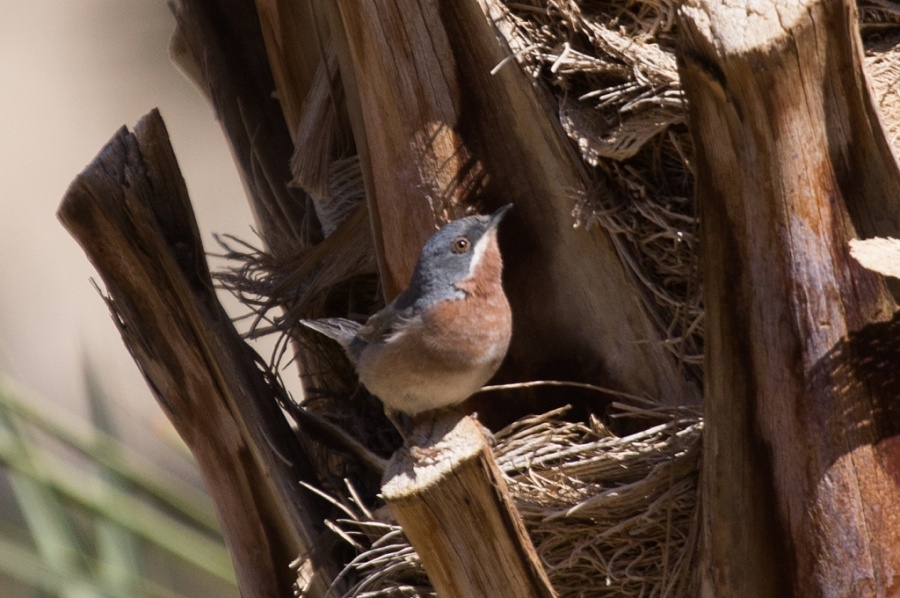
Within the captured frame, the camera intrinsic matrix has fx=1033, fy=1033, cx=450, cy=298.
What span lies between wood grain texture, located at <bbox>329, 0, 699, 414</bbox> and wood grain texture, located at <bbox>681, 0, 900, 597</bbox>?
0.67m

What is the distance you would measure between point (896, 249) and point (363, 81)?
65.7 inches

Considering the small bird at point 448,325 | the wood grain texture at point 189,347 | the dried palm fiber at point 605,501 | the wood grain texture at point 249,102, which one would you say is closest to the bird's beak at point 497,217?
the small bird at point 448,325

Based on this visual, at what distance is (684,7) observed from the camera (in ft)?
7.55

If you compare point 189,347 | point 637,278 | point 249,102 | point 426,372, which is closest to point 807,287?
point 637,278

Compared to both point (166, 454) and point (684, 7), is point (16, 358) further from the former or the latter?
point (684, 7)

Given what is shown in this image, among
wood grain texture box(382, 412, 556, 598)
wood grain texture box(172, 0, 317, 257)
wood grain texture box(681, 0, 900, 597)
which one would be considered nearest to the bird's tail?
wood grain texture box(172, 0, 317, 257)

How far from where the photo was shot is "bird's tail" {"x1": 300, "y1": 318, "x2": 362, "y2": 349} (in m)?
3.54

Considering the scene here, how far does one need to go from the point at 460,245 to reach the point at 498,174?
11.9 inches

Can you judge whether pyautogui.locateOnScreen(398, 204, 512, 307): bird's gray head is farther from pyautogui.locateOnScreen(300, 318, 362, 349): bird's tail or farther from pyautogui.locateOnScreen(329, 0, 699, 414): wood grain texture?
pyautogui.locateOnScreen(300, 318, 362, 349): bird's tail

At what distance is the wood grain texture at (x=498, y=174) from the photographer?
307 cm

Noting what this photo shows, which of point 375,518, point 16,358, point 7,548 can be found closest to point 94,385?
point 7,548

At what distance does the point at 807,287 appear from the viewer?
2328 mm

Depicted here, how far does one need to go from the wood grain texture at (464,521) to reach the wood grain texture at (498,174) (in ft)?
2.52

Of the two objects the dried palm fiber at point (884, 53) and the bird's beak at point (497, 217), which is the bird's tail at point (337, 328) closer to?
the bird's beak at point (497, 217)
